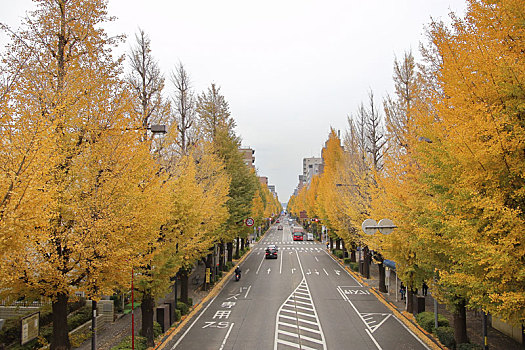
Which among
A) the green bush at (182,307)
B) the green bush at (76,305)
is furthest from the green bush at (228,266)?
the green bush at (76,305)

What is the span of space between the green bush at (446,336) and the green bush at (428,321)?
3.03ft

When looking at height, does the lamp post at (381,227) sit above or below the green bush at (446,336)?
above

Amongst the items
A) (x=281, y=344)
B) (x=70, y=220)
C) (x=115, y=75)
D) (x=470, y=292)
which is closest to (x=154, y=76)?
(x=115, y=75)

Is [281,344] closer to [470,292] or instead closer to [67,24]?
[470,292]

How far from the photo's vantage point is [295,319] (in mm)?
18016

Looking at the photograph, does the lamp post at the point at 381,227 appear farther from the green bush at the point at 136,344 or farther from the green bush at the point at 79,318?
the green bush at the point at 79,318

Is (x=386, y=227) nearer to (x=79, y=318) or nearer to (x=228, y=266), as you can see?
(x=79, y=318)

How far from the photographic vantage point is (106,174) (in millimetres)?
10094

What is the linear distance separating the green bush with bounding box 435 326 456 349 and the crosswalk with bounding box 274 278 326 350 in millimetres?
4649

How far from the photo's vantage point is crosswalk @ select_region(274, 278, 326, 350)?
569 inches

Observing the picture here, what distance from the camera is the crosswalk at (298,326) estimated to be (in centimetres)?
1446

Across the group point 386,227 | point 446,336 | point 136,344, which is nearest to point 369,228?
point 386,227

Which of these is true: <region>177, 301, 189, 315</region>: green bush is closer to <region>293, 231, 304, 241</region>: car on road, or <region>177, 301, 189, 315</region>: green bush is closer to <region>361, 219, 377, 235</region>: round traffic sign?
Result: <region>361, 219, 377, 235</region>: round traffic sign

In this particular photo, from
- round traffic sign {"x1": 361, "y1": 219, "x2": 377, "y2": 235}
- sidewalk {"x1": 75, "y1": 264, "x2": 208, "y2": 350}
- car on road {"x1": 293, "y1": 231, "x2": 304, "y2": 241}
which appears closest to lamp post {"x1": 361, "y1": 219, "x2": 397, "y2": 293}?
round traffic sign {"x1": 361, "y1": 219, "x2": 377, "y2": 235}
